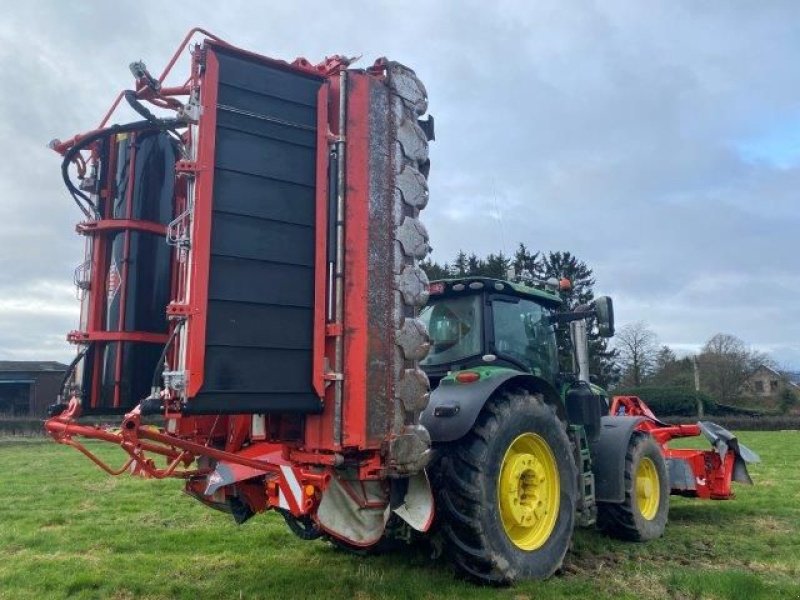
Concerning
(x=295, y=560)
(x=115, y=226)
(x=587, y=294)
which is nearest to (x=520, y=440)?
(x=295, y=560)

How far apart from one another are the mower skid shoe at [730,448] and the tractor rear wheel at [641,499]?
1.14 metres

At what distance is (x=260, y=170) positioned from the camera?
4.12m

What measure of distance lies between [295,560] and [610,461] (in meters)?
3.19

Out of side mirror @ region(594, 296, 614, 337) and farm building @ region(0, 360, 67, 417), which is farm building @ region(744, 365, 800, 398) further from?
side mirror @ region(594, 296, 614, 337)

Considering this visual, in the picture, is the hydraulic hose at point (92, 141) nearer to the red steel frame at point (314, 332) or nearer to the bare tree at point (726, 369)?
the red steel frame at point (314, 332)

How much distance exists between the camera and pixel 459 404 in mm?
4914

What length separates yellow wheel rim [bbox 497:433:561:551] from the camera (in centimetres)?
511

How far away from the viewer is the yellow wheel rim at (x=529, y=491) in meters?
5.11

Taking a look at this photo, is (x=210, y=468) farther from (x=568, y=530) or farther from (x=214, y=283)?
(x=568, y=530)

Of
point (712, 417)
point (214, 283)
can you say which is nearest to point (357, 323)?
point (214, 283)

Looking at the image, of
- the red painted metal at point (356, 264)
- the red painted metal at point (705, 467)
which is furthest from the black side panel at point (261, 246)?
the red painted metal at point (705, 467)

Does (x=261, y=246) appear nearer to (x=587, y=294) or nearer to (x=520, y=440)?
(x=520, y=440)

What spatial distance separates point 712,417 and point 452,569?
118ft

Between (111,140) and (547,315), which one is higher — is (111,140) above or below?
above
